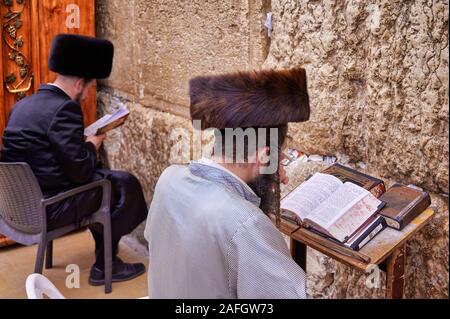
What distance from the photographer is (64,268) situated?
14.1ft

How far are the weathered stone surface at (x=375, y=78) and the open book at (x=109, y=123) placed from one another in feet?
3.38

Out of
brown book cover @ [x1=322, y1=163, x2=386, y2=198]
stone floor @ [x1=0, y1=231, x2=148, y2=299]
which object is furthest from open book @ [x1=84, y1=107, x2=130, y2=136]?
brown book cover @ [x1=322, y1=163, x2=386, y2=198]

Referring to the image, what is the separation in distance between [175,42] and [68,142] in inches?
37.8

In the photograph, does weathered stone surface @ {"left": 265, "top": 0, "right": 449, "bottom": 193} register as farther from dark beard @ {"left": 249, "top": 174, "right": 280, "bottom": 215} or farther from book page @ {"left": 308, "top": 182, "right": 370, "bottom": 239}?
dark beard @ {"left": 249, "top": 174, "right": 280, "bottom": 215}

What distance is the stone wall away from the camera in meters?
2.56

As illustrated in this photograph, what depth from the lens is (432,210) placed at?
245 cm

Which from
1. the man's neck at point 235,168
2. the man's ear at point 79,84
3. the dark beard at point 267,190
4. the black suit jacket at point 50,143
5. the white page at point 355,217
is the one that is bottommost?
the black suit jacket at point 50,143

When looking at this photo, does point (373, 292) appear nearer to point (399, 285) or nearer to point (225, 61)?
point (399, 285)

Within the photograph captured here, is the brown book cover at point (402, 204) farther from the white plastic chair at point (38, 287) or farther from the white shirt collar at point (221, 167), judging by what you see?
the white plastic chair at point (38, 287)

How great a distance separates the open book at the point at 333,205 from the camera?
7.42ft

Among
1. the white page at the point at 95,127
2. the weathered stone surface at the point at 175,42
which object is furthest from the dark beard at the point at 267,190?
the white page at the point at 95,127

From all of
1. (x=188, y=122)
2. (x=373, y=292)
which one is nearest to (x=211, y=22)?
(x=188, y=122)

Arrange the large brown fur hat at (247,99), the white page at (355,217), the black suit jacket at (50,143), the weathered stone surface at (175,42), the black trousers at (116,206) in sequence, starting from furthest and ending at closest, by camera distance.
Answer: the black trousers at (116,206) < the black suit jacket at (50,143) < the weathered stone surface at (175,42) < the white page at (355,217) < the large brown fur hat at (247,99)
